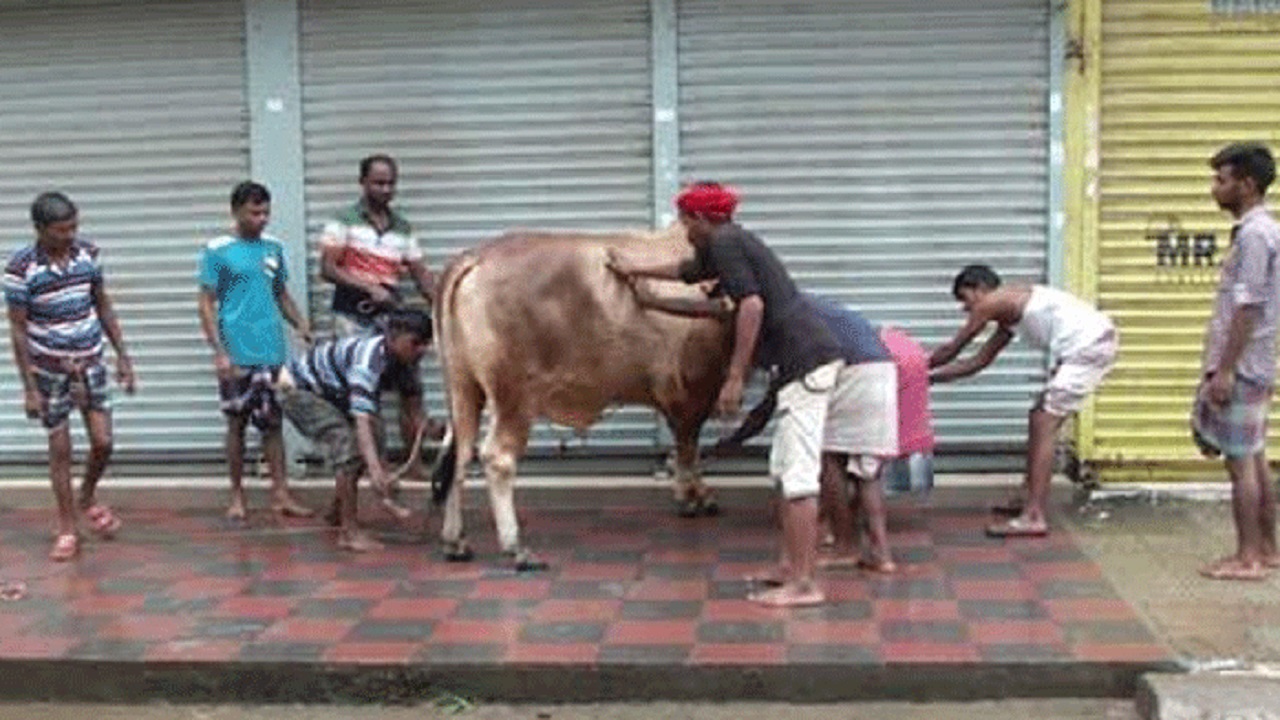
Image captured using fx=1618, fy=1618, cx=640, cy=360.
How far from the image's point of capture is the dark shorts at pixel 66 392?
7.25 metres

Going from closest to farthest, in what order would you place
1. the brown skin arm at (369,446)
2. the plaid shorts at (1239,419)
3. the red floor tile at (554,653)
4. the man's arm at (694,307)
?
the red floor tile at (554,653), the plaid shorts at (1239,419), the man's arm at (694,307), the brown skin arm at (369,446)

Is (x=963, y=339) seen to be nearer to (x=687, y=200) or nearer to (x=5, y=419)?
(x=687, y=200)

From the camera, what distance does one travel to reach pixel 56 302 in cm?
723

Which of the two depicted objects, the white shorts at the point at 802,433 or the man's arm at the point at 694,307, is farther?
the man's arm at the point at 694,307

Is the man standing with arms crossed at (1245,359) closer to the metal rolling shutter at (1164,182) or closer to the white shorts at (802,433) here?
the metal rolling shutter at (1164,182)

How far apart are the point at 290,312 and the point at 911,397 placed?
10.0 ft

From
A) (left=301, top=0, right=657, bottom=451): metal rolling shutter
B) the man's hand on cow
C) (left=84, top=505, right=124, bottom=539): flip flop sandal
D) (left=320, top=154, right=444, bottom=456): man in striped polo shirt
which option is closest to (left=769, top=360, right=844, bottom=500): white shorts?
the man's hand on cow

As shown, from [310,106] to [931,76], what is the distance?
3.11 metres

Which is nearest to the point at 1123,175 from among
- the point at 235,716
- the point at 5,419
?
the point at 235,716

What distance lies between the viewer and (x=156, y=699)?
5789 millimetres

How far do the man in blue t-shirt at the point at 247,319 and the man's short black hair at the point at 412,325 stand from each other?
0.93m

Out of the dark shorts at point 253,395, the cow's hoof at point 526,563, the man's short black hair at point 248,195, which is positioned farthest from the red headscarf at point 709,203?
the dark shorts at point 253,395

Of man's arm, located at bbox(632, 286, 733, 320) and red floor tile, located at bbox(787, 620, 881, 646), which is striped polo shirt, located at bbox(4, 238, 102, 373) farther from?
red floor tile, located at bbox(787, 620, 881, 646)

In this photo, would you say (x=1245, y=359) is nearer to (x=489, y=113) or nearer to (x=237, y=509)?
(x=489, y=113)
